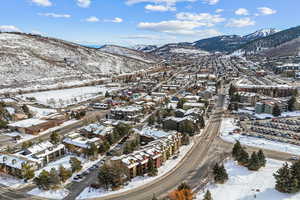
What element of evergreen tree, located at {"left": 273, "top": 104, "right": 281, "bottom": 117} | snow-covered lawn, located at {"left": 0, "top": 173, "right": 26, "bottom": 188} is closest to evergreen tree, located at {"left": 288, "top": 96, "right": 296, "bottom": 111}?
evergreen tree, located at {"left": 273, "top": 104, "right": 281, "bottom": 117}

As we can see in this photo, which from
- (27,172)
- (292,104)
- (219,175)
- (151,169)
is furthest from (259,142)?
(27,172)

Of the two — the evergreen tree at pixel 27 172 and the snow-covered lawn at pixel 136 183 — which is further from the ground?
the evergreen tree at pixel 27 172

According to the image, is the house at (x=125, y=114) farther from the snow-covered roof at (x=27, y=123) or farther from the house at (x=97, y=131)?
the snow-covered roof at (x=27, y=123)

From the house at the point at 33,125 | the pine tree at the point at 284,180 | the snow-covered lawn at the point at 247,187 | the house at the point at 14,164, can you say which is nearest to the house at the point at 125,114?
the house at the point at 33,125

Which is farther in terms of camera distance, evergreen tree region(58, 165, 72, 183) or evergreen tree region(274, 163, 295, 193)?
evergreen tree region(58, 165, 72, 183)

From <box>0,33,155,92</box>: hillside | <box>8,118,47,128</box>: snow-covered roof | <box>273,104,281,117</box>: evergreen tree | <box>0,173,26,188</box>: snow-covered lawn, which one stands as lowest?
<box>0,173,26,188</box>: snow-covered lawn

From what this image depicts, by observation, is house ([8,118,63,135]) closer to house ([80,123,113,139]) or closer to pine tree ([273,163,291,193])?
house ([80,123,113,139])
